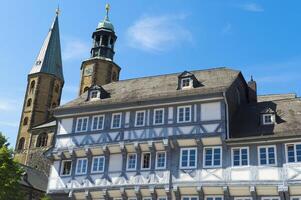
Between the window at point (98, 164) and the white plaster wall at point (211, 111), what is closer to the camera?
the white plaster wall at point (211, 111)

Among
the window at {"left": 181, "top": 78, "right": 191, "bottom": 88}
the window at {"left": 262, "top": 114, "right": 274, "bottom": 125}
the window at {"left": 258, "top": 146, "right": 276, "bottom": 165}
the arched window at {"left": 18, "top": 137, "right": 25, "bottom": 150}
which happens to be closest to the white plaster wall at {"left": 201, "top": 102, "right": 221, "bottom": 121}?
the window at {"left": 181, "top": 78, "right": 191, "bottom": 88}

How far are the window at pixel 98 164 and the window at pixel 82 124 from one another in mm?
2605

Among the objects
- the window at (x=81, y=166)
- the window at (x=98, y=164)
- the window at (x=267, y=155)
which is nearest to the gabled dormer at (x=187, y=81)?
the window at (x=267, y=155)

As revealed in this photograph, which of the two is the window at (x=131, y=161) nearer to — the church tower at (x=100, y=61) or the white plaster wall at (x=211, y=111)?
the white plaster wall at (x=211, y=111)

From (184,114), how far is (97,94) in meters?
8.39

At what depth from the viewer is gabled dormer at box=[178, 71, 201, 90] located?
3453 centimetres

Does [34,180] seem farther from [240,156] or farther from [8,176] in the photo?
[240,156]

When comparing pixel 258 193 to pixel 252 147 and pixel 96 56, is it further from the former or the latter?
pixel 96 56

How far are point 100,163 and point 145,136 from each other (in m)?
3.97

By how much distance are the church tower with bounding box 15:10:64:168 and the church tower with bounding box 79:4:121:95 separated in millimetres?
8710

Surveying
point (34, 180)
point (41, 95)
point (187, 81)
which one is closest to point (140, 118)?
point (187, 81)

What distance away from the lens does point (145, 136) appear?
109ft

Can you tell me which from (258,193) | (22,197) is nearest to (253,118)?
(258,193)

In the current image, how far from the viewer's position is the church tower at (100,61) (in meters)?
67.9
